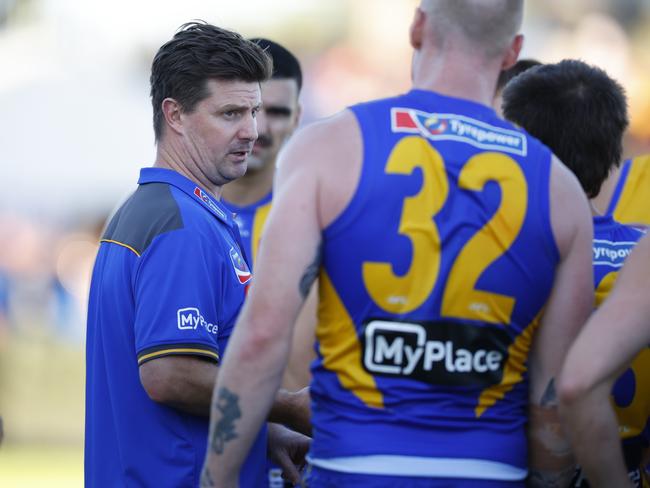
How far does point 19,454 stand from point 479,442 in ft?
32.1

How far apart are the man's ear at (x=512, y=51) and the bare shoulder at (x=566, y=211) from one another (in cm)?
→ 29

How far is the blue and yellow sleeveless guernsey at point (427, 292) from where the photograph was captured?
101 inches

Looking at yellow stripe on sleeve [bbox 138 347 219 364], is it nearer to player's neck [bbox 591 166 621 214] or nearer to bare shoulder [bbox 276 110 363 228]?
bare shoulder [bbox 276 110 363 228]

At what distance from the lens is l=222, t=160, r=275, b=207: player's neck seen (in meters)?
5.50

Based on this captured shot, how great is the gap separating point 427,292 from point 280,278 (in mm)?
352

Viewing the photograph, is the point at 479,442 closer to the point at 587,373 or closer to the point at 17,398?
the point at 587,373

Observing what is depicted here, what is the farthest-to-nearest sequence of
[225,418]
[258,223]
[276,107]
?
[276,107] < [258,223] < [225,418]

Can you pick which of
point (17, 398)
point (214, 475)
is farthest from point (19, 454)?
point (214, 475)

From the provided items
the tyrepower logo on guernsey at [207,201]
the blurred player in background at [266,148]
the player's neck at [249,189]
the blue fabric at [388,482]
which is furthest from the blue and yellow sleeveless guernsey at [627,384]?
the player's neck at [249,189]

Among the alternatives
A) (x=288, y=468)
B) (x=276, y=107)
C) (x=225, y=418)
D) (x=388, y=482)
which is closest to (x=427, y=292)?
(x=388, y=482)

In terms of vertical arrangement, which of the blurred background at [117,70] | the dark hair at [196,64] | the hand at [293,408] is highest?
the blurred background at [117,70]

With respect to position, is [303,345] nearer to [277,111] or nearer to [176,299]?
[176,299]

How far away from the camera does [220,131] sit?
11.9 ft

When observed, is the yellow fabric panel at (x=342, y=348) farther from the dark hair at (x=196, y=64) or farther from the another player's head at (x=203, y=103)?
the dark hair at (x=196, y=64)
